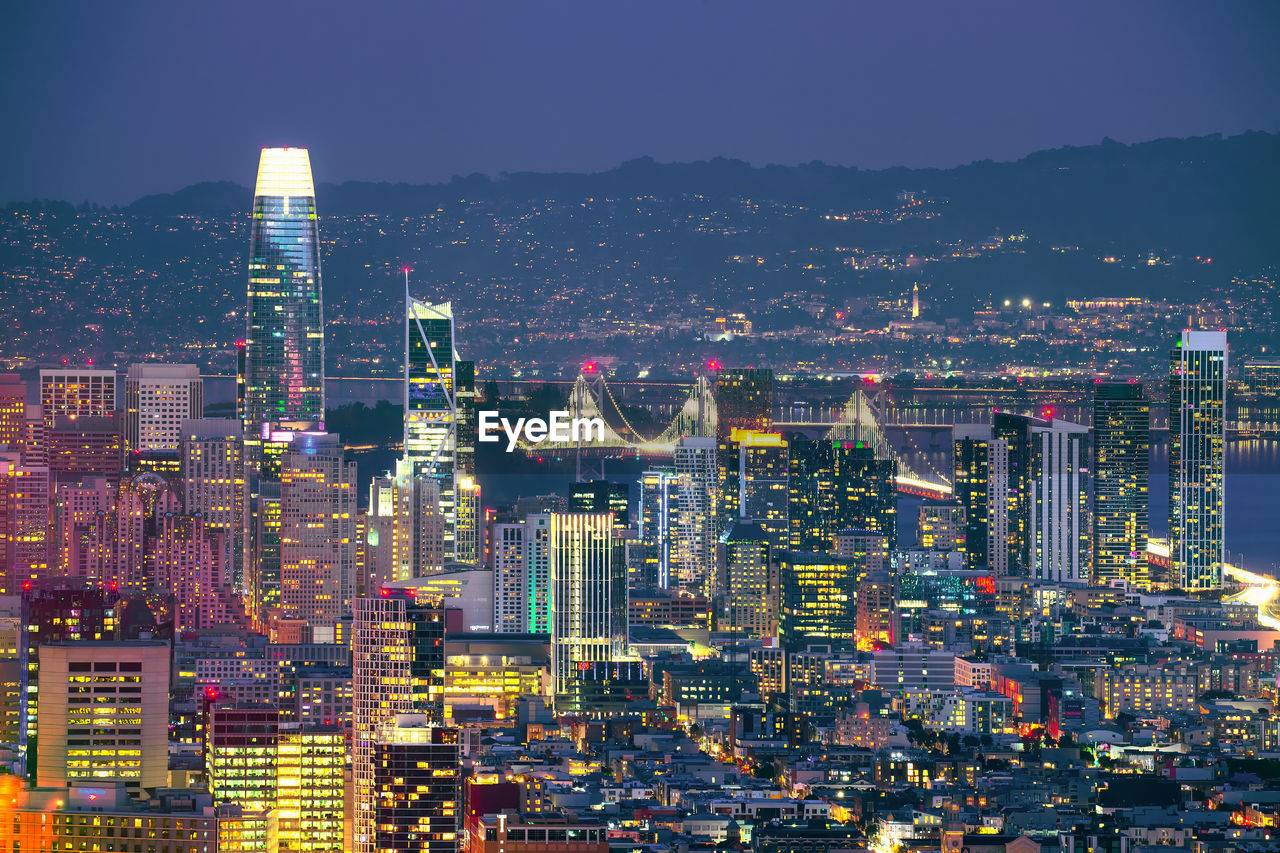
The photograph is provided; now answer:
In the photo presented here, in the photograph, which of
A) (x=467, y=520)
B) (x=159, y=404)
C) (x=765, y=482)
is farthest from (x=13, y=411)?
(x=765, y=482)

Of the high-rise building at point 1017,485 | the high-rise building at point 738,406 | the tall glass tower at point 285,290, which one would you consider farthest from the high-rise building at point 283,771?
the tall glass tower at point 285,290

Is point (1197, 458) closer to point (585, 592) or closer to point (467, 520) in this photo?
point (467, 520)

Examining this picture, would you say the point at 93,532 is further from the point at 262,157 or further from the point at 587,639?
the point at 262,157

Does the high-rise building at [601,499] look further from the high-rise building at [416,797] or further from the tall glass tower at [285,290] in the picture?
the high-rise building at [416,797]

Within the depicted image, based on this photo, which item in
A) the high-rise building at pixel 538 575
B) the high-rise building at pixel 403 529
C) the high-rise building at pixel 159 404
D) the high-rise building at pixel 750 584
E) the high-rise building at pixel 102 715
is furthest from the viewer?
the high-rise building at pixel 159 404

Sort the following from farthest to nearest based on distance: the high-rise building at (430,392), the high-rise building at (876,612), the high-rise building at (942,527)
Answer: the high-rise building at (430,392)
the high-rise building at (942,527)
the high-rise building at (876,612)

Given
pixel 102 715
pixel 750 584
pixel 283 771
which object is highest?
pixel 102 715

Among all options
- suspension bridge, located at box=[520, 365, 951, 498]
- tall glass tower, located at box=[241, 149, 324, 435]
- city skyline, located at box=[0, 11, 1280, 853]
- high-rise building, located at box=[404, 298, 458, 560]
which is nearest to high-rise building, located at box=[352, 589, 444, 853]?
city skyline, located at box=[0, 11, 1280, 853]

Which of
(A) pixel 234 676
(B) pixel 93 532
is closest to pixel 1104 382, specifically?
(B) pixel 93 532

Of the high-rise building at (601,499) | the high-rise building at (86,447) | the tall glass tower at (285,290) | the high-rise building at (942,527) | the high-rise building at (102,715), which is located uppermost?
the tall glass tower at (285,290)
